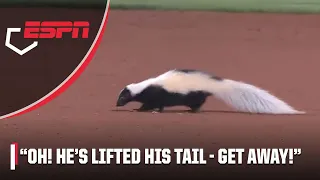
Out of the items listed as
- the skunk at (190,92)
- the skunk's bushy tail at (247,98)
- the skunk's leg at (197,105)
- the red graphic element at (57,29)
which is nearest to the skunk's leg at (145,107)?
the skunk at (190,92)

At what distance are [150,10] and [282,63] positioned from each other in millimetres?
687

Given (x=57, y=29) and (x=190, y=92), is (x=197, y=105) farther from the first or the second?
(x=57, y=29)

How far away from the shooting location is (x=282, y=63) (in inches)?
97.7

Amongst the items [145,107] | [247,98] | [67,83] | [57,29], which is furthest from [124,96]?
[247,98]

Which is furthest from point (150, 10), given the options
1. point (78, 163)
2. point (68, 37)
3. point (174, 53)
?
point (78, 163)

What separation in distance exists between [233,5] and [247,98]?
17.8 inches

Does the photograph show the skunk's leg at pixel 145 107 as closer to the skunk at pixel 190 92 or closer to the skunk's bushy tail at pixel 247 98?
the skunk at pixel 190 92

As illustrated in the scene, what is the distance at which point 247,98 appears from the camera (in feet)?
8.14

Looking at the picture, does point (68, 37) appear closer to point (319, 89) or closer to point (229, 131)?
point (229, 131)

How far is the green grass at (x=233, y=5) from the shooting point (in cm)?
242

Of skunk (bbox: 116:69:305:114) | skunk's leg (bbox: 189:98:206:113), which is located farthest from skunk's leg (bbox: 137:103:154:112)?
skunk's leg (bbox: 189:98:206:113)

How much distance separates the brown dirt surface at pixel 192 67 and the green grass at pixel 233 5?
0.03 metres

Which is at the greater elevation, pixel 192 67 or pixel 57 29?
pixel 57 29

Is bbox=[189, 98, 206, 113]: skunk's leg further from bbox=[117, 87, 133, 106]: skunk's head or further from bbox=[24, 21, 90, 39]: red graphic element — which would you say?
bbox=[24, 21, 90, 39]: red graphic element
